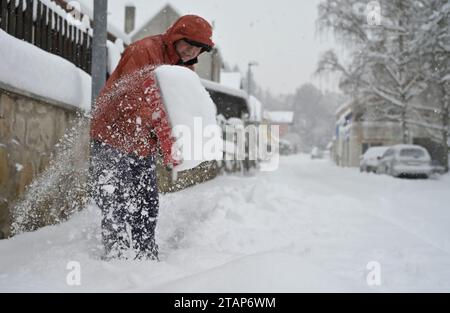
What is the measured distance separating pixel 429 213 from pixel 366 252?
2965 mm

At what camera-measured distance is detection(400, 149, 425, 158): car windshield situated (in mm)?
15359

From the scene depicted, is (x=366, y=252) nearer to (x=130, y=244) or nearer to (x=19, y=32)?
(x=130, y=244)

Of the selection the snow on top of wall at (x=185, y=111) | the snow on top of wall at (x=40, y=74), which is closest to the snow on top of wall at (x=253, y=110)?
the snow on top of wall at (x=40, y=74)

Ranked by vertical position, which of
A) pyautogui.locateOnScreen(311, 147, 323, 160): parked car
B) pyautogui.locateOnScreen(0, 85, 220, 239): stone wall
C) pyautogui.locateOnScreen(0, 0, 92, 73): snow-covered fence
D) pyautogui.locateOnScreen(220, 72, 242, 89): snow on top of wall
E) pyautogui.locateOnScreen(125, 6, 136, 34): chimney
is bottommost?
pyautogui.locateOnScreen(0, 85, 220, 239): stone wall

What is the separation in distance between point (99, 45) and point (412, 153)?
14394 mm

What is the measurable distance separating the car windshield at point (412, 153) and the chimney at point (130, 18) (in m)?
16.6

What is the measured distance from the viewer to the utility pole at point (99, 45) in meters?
3.75

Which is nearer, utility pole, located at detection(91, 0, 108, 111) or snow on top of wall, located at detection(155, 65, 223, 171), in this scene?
snow on top of wall, located at detection(155, 65, 223, 171)

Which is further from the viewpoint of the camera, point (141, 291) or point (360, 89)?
point (360, 89)

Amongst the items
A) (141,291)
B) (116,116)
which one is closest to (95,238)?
(116,116)

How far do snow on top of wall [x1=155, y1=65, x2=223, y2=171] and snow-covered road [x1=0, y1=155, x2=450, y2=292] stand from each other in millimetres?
654

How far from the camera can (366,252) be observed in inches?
122

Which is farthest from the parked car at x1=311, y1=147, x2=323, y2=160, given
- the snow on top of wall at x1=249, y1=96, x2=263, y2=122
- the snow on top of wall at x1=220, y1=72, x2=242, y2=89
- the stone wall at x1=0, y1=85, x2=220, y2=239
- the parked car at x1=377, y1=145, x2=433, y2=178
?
the stone wall at x1=0, y1=85, x2=220, y2=239

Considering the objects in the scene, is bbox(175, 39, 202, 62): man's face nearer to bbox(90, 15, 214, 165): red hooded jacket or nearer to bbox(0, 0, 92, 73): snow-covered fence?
bbox(90, 15, 214, 165): red hooded jacket
